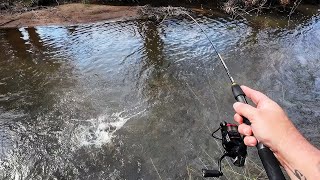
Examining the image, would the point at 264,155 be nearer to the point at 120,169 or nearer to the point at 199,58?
the point at 120,169

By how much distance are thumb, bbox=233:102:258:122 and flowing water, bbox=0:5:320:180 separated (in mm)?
2242

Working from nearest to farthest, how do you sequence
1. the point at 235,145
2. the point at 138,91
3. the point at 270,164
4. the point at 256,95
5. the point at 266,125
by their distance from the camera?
the point at 270,164 < the point at 266,125 < the point at 256,95 < the point at 235,145 < the point at 138,91

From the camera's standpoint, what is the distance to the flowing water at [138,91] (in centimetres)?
458

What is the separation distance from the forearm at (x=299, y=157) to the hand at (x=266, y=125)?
0.04 metres

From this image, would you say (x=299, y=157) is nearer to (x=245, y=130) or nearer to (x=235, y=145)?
(x=245, y=130)

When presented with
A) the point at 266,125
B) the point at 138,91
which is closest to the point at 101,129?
the point at 138,91

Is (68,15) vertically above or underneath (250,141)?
underneath

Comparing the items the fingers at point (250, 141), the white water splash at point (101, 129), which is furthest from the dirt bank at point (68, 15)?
the fingers at point (250, 141)

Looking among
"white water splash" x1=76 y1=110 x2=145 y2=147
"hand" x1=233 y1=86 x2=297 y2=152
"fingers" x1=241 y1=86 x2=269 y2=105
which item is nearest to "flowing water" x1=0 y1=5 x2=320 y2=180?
"white water splash" x1=76 y1=110 x2=145 y2=147

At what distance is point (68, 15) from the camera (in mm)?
9422

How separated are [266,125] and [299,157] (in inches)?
10.2

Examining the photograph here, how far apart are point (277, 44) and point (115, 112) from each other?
457cm

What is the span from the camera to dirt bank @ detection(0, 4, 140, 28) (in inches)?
357

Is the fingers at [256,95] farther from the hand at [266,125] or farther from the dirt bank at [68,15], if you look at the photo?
the dirt bank at [68,15]
